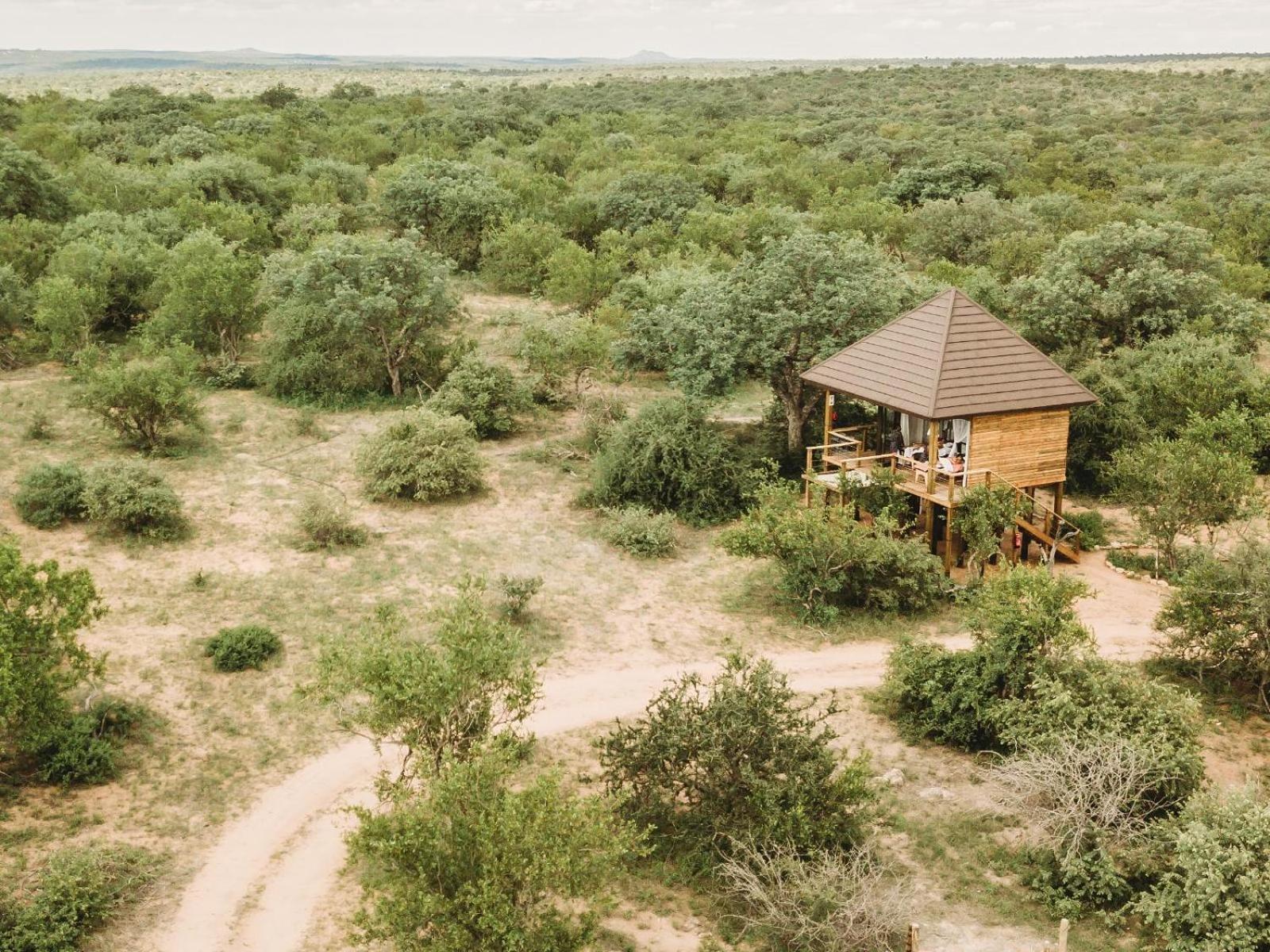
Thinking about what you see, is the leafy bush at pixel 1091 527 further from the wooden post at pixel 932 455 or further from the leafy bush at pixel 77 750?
the leafy bush at pixel 77 750

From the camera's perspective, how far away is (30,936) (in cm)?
1120

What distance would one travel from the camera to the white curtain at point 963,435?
20781 mm

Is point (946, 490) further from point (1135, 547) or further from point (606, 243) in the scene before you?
point (606, 243)

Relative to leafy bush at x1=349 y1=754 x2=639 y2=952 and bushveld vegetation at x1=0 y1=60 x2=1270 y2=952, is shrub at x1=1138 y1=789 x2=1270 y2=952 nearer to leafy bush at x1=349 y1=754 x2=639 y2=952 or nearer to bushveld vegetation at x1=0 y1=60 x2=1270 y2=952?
bushveld vegetation at x1=0 y1=60 x2=1270 y2=952

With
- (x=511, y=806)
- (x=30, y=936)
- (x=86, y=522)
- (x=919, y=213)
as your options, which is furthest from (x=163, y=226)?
(x=511, y=806)

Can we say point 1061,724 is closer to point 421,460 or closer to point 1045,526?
point 1045,526

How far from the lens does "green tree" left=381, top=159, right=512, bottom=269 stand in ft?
141

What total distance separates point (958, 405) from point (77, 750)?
49.9 ft

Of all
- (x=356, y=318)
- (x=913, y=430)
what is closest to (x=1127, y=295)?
(x=913, y=430)

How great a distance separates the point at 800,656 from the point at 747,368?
8.96m

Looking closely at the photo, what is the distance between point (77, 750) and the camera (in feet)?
47.1

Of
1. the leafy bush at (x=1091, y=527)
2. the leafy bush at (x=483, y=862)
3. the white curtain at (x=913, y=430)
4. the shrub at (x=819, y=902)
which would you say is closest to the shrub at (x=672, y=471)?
the white curtain at (x=913, y=430)

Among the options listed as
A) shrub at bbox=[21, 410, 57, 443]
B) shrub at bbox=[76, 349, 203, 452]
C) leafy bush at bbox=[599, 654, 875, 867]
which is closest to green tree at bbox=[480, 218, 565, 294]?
shrub at bbox=[76, 349, 203, 452]

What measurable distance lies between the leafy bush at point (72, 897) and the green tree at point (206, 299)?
20.6m
